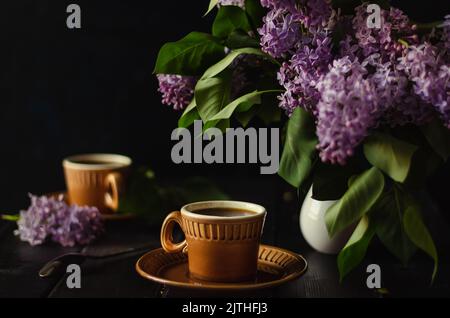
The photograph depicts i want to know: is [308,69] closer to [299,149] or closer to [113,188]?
[299,149]

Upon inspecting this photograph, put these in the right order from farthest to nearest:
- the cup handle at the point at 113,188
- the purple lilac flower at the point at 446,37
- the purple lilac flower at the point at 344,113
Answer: the cup handle at the point at 113,188 < the purple lilac flower at the point at 446,37 < the purple lilac flower at the point at 344,113

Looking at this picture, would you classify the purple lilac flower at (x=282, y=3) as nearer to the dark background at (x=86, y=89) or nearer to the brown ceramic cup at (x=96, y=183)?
the brown ceramic cup at (x=96, y=183)

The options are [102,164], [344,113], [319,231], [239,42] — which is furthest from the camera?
[102,164]

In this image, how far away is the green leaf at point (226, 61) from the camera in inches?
37.9

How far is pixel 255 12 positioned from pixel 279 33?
0.42ft

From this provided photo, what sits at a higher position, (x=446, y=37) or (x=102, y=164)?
(x=446, y=37)

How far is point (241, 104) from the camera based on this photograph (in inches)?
38.0

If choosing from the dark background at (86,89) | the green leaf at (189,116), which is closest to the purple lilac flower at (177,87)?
the green leaf at (189,116)

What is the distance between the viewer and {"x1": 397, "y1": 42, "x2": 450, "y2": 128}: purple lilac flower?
830 millimetres

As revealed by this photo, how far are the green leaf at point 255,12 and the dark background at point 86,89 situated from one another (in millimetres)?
737

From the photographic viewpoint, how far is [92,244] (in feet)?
4.19

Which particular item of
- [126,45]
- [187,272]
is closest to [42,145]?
[126,45]

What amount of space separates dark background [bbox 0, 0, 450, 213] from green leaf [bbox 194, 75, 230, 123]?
0.76m
